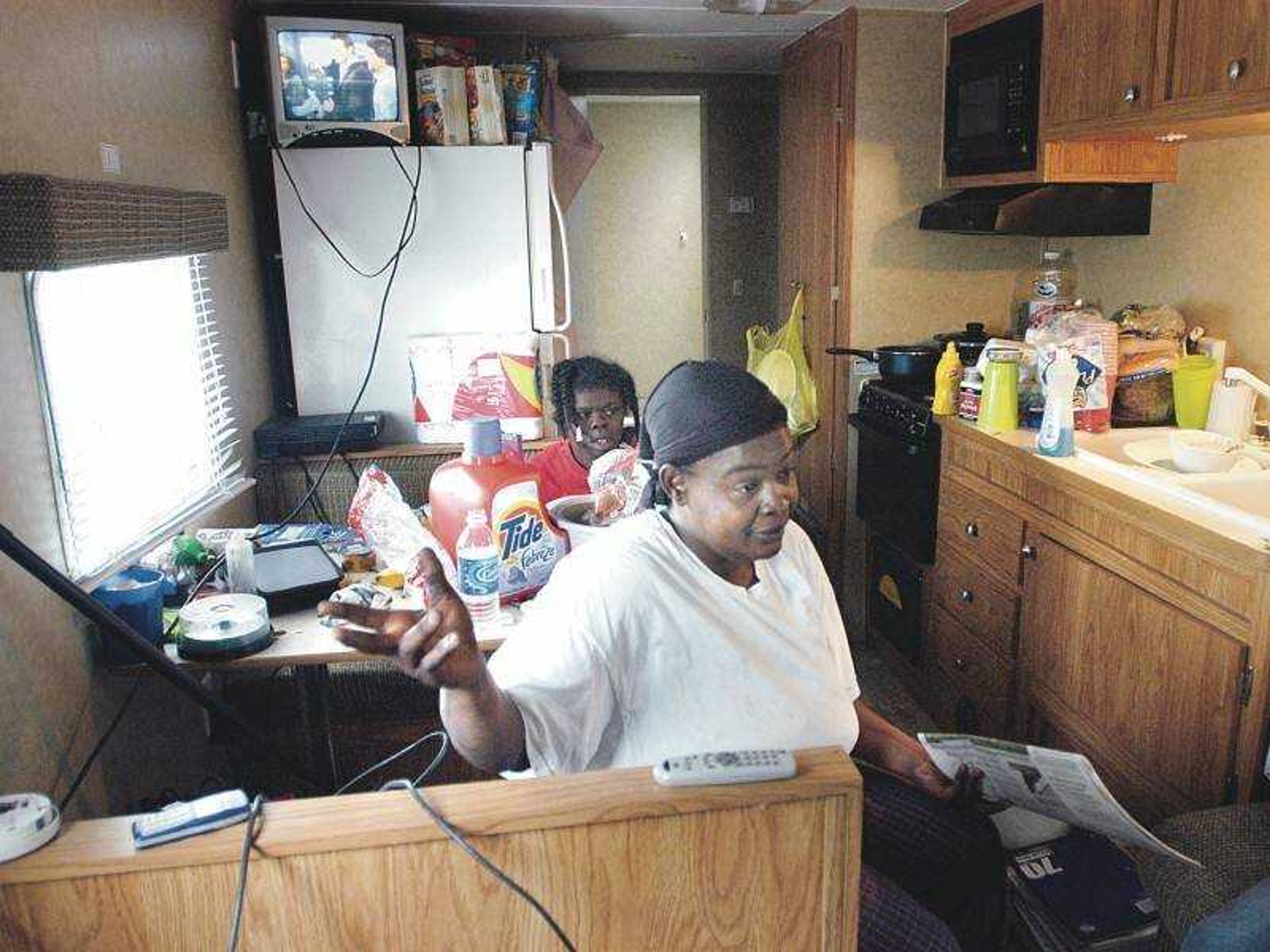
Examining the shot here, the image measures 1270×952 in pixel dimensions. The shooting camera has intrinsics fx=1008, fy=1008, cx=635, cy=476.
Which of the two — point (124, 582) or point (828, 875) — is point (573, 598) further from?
point (124, 582)

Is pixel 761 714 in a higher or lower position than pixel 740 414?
lower

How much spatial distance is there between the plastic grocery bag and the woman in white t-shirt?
2422mm

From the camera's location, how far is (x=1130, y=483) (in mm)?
2193

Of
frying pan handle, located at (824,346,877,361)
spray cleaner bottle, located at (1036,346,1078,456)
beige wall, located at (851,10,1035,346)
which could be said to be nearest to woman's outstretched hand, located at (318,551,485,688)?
spray cleaner bottle, located at (1036,346,1078,456)

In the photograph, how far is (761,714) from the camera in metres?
1.34

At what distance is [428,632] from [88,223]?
1.37m

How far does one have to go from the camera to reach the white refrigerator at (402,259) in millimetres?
3234

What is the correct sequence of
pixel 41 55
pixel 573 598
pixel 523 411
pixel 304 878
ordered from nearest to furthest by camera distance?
pixel 304 878 → pixel 573 598 → pixel 41 55 → pixel 523 411

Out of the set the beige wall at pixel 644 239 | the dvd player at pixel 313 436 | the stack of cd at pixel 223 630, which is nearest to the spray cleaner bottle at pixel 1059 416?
the stack of cd at pixel 223 630

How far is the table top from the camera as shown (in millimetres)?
1887

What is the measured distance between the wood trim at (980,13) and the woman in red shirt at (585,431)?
5.28 ft

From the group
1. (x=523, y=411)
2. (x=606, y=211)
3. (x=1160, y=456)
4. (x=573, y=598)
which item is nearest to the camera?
(x=573, y=598)

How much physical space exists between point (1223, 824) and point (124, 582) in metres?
2.00

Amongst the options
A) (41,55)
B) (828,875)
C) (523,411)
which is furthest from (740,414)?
(523,411)
